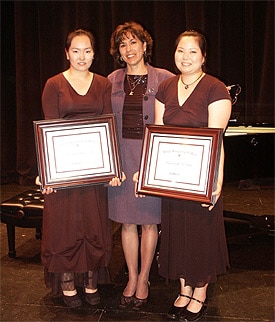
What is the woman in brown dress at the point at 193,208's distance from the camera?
2.67 meters

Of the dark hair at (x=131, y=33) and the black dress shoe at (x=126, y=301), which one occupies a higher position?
the dark hair at (x=131, y=33)

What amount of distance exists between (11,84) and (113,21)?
1.65 m

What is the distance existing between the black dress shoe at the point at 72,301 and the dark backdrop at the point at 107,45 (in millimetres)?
3491

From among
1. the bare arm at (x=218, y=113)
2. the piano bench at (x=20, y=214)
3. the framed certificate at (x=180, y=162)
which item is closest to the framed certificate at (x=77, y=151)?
the framed certificate at (x=180, y=162)

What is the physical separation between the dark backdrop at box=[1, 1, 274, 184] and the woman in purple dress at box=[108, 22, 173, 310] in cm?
320

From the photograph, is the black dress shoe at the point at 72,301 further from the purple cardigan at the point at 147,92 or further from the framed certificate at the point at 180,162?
the purple cardigan at the point at 147,92

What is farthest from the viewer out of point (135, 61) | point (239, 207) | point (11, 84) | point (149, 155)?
point (11, 84)

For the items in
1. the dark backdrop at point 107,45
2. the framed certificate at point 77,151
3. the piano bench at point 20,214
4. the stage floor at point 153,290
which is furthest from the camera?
the dark backdrop at point 107,45

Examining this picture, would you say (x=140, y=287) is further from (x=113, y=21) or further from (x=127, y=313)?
(x=113, y=21)

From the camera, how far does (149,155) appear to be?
2.76 metres

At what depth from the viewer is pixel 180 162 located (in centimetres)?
268

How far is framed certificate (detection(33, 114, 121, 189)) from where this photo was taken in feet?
9.26

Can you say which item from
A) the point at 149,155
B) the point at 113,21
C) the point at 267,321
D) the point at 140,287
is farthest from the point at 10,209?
the point at 113,21

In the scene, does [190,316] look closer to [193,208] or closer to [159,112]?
[193,208]
